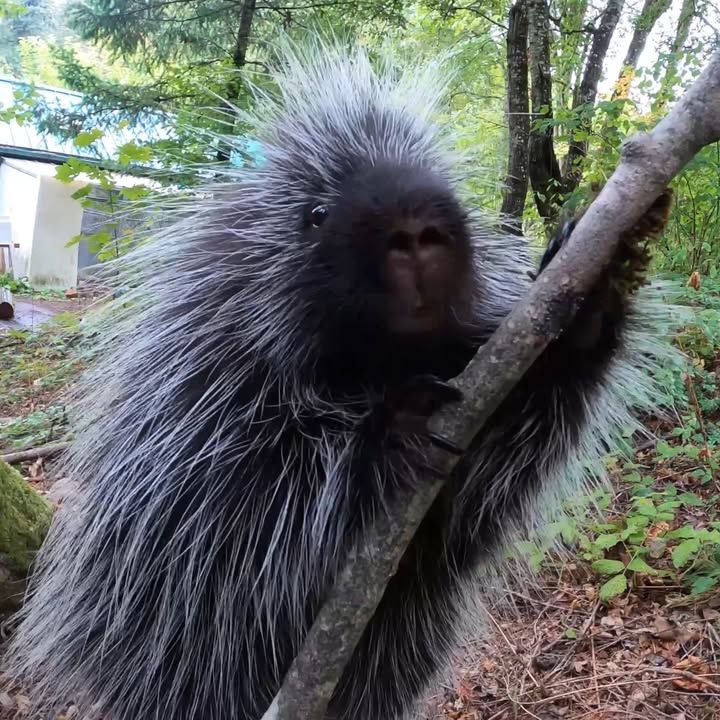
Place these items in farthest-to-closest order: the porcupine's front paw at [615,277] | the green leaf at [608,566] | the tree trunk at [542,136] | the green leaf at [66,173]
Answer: the tree trunk at [542,136], the green leaf at [66,173], the green leaf at [608,566], the porcupine's front paw at [615,277]

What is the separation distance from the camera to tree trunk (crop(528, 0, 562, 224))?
5195mm

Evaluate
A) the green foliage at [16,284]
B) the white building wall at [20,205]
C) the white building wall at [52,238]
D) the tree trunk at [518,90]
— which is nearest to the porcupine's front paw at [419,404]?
the tree trunk at [518,90]

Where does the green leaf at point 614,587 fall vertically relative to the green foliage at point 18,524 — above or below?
above

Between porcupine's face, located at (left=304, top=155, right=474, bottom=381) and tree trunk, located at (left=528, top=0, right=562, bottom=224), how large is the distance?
12.3 feet

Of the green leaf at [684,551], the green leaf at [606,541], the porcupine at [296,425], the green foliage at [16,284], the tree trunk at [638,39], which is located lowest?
the green foliage at [16,284]

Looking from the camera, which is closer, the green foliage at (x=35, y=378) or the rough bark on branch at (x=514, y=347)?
the rough bark on branch at (x=514, y=347)

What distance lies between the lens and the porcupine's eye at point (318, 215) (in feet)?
5.25

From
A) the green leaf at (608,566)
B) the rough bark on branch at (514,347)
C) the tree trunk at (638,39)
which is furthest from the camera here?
the tree trunk at (638,39)

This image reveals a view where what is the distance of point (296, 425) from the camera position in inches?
68.9

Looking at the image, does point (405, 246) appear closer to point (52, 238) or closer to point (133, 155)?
point (133, 155)

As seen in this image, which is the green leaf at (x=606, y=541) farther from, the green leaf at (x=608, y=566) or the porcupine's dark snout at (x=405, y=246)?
the porcupine's dark snout at (x=405, y=246)

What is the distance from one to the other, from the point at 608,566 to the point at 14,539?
2142mm

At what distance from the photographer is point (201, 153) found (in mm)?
2586

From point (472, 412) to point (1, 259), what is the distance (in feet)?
52.1
